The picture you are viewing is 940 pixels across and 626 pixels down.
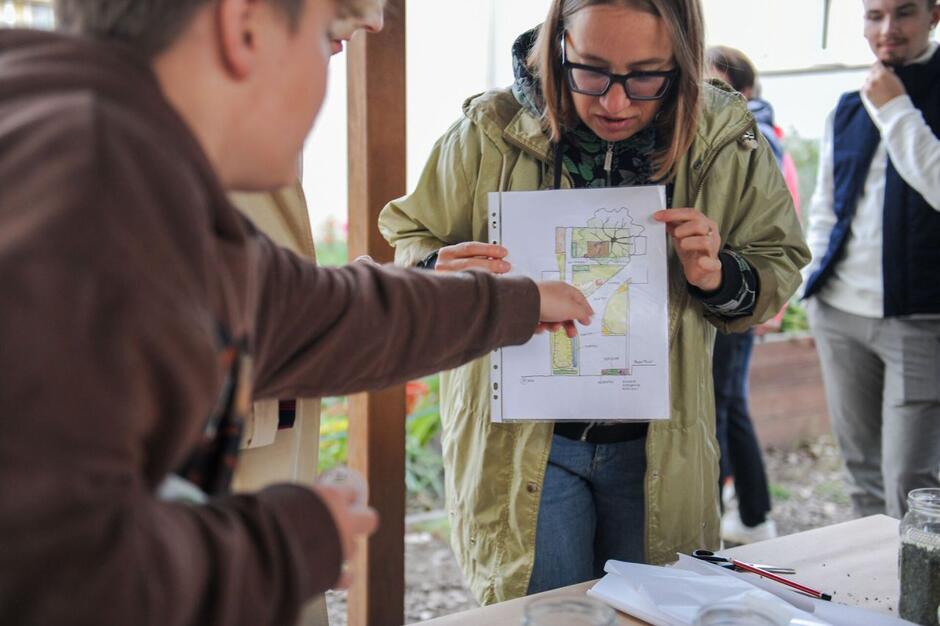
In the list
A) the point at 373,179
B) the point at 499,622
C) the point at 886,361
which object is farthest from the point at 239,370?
the point at 886,361

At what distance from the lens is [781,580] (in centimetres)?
132

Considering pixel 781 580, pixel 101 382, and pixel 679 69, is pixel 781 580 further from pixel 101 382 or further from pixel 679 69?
pixel 101 382

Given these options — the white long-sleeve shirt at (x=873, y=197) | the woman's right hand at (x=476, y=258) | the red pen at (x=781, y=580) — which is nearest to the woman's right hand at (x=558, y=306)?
the woman's right hand at (x=476, y=258)

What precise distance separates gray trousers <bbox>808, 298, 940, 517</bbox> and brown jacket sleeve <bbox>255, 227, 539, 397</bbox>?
226 centimetres

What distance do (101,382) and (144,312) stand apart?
5cm

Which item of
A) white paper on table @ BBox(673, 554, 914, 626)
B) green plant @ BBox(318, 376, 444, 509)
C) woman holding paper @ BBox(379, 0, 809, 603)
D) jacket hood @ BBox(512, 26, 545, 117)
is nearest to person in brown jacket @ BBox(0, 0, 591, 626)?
white paper on table @ BBox(673, 554, 914, 626)

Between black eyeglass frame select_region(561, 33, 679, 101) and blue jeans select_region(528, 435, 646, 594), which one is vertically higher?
black eyeglass frame select_region(561, 33, 679, 101)

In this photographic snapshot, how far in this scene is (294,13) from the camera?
2.47 feet

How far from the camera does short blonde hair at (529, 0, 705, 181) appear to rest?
1.64 metres

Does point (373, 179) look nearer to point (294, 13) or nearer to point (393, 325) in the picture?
point (393, 325)

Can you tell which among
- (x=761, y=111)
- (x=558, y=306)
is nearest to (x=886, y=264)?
(x=761, y=111)

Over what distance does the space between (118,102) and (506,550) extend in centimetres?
136

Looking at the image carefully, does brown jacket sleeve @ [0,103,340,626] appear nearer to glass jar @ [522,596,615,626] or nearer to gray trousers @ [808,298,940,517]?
glass jar @ [522,596,615,626]

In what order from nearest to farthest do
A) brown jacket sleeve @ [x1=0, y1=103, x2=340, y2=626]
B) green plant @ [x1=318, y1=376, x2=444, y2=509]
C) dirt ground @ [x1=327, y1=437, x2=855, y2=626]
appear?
1. brown jacket sleeve @ [x1=0, y1=103, x2=340, y2=626]
2. dirt ground @ [x1=327, y1=437, x2=855, y2=626]
3. green plant @ [x1=318, y1=376, x2=444, y2=509]
